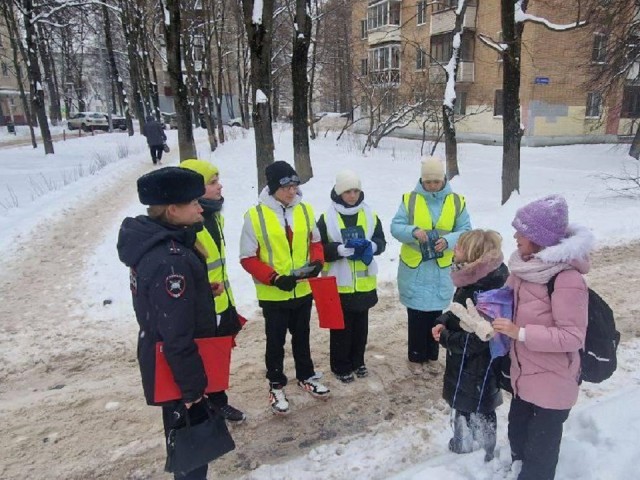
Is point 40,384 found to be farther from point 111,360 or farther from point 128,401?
point 128,401

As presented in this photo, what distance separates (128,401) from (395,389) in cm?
206

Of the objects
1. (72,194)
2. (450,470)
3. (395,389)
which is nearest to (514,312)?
(450,470)

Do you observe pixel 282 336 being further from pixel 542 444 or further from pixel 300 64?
pixel 300 64

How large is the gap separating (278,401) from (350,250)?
1.23m

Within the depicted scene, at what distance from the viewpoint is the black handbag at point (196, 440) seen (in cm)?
220

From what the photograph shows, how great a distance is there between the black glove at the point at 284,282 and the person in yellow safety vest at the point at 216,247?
0.35m

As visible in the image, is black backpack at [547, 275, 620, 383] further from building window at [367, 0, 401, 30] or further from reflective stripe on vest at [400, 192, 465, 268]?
building window at [367, 0, 401, 30]

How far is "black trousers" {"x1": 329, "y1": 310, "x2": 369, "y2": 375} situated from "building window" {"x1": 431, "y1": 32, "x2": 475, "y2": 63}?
88.1ft

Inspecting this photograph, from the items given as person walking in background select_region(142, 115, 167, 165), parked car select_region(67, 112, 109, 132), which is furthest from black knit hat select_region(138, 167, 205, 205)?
parked car select_region(67, 112, 109, 132)

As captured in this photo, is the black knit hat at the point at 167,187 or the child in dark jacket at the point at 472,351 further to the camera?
the child in dark jacket at the point at 472,351

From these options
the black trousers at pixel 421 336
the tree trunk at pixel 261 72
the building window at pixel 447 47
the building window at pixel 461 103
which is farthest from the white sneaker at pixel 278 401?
the building window at pixel 461 103

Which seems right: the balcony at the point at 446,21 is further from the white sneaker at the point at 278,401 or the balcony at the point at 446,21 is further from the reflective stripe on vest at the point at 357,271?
the white sneaker at the point at 278,401

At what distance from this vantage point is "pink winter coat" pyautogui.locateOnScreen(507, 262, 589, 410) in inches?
81.8

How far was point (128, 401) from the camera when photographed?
11.7ft
